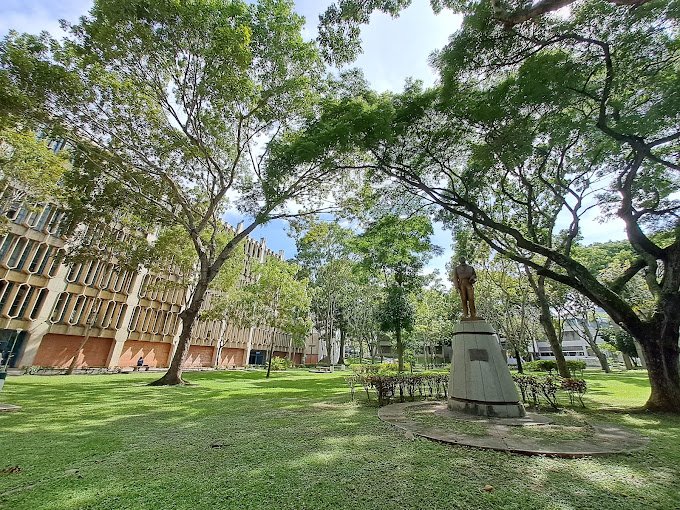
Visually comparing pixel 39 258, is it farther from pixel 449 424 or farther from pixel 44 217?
pixel 449 424

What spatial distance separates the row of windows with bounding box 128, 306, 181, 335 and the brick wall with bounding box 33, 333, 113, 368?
99.8 inches

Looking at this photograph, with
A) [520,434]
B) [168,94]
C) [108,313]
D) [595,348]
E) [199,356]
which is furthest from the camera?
[199,356]

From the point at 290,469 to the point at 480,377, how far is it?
5.96 m

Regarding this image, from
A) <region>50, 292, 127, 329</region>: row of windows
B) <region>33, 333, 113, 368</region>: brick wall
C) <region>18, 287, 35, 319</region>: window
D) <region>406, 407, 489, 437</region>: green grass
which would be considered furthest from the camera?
<region>50, 292, 127, 329</region>: row of windows

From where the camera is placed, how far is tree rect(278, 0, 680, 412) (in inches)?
344

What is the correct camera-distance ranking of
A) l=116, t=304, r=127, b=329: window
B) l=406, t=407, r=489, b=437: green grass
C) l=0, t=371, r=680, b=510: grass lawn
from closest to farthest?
l=0, t=371, r=680, b=510: grass lawn < l=406, t=407, r=489, b=437: green grass < l=116, t=304, r=127, b=329: window

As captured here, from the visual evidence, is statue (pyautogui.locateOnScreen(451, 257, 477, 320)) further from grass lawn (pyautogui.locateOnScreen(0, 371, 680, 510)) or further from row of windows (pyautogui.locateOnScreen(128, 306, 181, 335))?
row of windows (pyautogui.locateOnScreen(128, 306, 181, 335))

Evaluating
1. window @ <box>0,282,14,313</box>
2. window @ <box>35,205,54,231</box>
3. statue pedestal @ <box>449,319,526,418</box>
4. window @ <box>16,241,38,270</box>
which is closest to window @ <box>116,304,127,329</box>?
window @ <box>0,282,14,313</box>

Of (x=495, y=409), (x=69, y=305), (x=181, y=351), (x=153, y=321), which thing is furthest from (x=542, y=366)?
(x=69, y=305)

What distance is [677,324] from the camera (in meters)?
9.45

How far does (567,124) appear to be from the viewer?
9883mm

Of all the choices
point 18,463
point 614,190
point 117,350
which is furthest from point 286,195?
point 117,350

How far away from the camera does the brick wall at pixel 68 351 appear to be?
22234 mm

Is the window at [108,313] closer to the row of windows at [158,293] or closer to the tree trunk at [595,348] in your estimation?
the row of windows at [158,293]
